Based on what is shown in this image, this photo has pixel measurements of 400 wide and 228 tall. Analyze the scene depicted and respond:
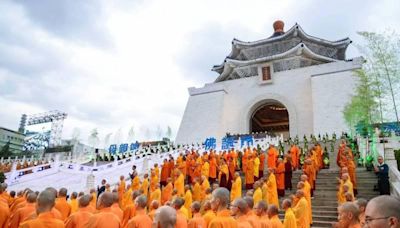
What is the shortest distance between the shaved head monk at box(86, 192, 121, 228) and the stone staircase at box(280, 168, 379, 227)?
5297mm

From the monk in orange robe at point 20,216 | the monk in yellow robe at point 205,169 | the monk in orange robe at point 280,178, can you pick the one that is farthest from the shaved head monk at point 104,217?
the monk in yellow robe at point 205,169

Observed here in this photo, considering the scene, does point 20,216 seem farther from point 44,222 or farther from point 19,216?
point 44,222

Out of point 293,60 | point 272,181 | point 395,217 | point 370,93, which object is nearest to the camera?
point 395,217

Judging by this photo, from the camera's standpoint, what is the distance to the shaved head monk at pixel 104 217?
125 inches

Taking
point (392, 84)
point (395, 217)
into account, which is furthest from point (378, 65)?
point (395, 217)

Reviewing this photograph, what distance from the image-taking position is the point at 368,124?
13812 millimetres

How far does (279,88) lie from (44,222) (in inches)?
883

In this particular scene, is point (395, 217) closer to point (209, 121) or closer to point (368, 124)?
point (368, 124)

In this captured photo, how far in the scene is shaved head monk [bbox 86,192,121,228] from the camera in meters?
3.17

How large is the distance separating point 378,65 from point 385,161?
4.65 meters

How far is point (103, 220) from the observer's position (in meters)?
3.21

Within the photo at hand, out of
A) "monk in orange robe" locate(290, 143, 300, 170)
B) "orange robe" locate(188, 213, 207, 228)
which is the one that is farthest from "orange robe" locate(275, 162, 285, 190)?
"orange robe" locate(188, 213, 207, 228)

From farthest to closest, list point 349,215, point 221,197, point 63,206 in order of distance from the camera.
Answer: point 63,206 < point 221,197 < point 349,215

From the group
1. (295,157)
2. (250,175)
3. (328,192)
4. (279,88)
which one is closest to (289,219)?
(328,192)
